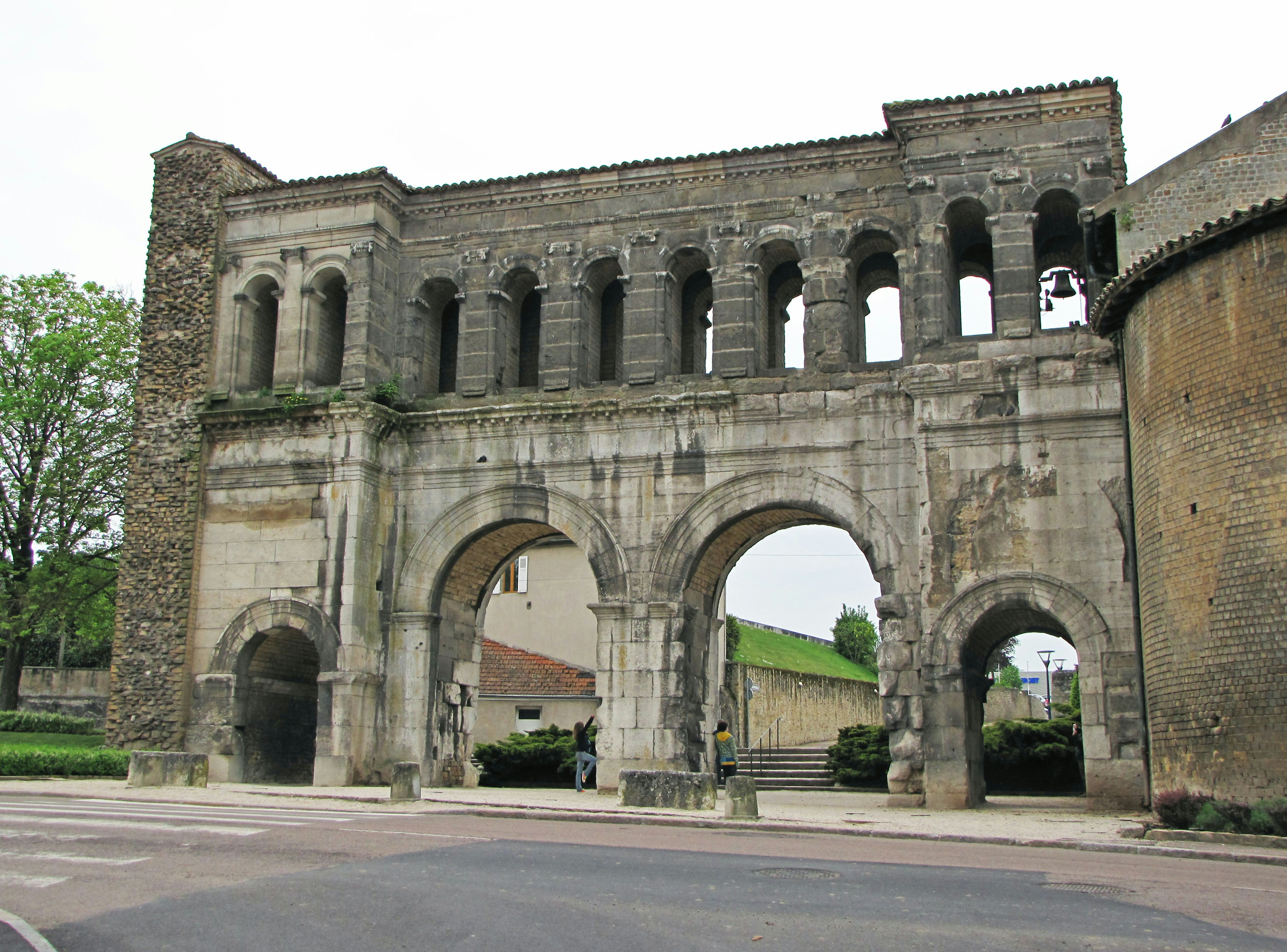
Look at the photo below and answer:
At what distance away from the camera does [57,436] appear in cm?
3350

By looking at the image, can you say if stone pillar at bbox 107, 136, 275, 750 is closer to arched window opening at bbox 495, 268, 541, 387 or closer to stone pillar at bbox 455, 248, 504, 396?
stone pillar at bbox 455, 248, 504, 396

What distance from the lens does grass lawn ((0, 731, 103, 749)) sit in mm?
25500

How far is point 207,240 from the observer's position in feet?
83.4

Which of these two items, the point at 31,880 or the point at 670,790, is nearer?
the point at 31,880

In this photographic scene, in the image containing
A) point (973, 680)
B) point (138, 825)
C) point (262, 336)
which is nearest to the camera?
point (138, 825)

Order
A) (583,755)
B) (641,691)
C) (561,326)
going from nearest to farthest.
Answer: (641,691), (583,755), (561,326)

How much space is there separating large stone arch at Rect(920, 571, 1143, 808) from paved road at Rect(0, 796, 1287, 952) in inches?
246

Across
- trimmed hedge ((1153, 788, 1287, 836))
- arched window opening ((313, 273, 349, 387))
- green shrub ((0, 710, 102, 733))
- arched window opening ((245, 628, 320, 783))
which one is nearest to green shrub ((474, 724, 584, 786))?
arched window opening ((245, 628, 320, 783))

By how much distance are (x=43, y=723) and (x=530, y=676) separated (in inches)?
498

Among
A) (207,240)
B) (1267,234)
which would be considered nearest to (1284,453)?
(1267,234)

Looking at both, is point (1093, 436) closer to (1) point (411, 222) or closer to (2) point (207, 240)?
(1) point (411, 222)

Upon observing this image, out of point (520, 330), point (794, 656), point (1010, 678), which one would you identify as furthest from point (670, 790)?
point (1010, 678)

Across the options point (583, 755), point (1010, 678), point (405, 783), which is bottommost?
point (405, 783)

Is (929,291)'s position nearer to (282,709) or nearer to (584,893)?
(584,893)
